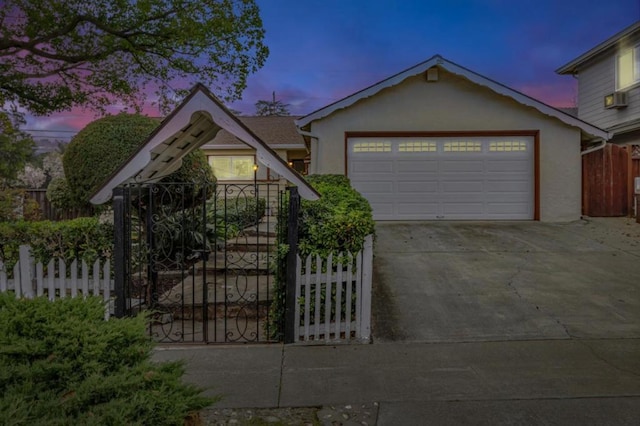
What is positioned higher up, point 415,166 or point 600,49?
point 600,49

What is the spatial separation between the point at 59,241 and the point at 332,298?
3.42m

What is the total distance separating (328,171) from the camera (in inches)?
500

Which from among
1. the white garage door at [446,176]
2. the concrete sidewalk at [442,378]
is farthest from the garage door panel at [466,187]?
the concrete sidewalk at [442,378]

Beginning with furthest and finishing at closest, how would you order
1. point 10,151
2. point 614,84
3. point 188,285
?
point 614,84 < point 188,285 < point 10,151

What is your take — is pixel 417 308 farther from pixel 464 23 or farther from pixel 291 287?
pixel 464 23

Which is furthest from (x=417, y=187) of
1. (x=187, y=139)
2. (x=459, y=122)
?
(x=187, y=139)

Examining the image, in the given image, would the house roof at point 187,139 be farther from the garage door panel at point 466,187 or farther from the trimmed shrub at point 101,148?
the garage door panel at point 466,187

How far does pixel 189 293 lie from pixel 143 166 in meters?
2.44

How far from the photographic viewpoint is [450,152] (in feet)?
42.0

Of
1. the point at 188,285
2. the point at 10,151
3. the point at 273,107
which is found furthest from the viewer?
the point at 273,107

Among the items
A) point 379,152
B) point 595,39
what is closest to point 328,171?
point 379,152

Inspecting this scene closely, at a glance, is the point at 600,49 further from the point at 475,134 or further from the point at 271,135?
the point at 271,135

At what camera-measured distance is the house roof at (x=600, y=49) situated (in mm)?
14004

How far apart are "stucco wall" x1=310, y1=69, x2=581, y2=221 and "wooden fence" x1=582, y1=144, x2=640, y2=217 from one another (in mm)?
1125
